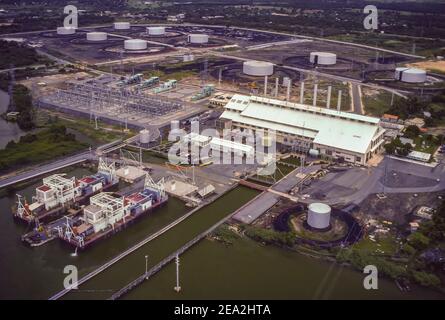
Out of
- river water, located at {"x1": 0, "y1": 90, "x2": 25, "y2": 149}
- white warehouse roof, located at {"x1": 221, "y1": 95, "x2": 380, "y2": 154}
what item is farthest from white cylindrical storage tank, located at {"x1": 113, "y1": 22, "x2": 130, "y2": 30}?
white warehouse roof, located at {"x1": 221, "y1": 95, "x2": 380, "y2": 154}

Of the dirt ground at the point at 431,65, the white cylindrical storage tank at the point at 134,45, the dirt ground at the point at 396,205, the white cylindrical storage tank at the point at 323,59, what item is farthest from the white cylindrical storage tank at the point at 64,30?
the dirt ground at the point at 396,205

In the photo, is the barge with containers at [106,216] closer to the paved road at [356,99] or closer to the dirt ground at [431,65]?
the paved road at [356,99]

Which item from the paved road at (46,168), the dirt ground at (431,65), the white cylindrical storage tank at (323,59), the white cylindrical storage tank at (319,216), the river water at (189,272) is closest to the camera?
the river water at (189,272)

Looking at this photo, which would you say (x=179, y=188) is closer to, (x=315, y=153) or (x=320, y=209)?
(x=320, y=209)

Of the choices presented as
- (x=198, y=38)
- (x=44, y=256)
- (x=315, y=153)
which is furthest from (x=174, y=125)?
(x=198, y=38)

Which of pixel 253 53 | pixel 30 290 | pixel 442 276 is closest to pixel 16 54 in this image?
pixel 253 53
